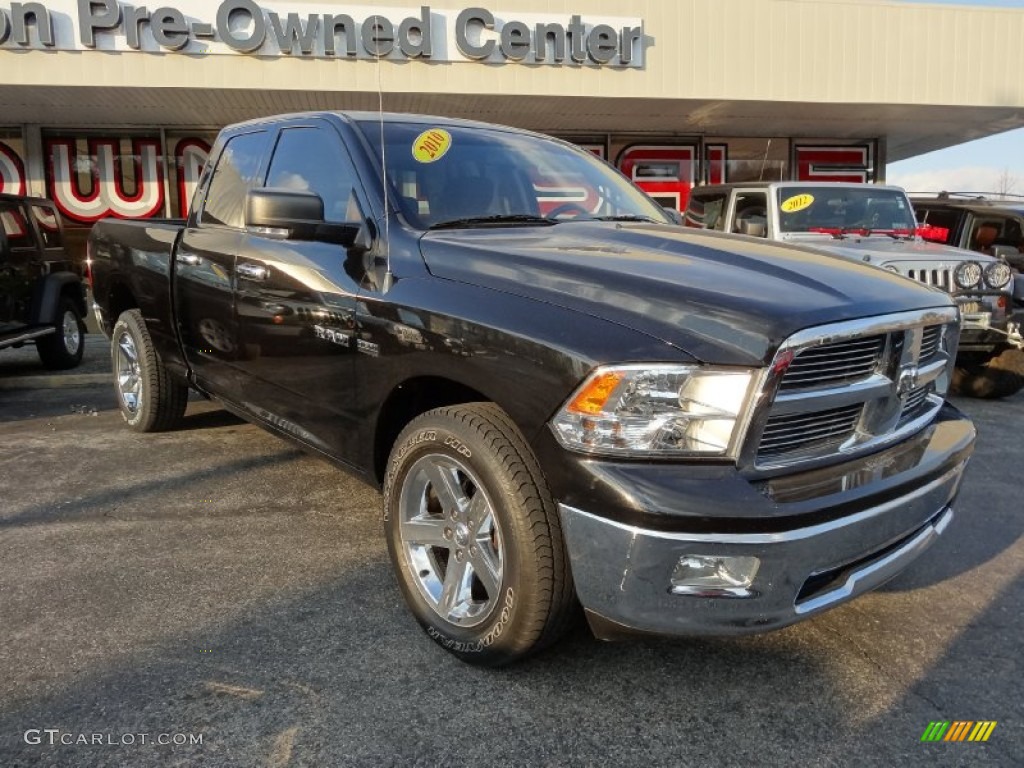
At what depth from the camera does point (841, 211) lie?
8.00m

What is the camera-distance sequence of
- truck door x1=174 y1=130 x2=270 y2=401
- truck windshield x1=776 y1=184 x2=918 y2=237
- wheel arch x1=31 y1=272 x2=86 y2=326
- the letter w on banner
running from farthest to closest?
the letter w on banner → wheel arch x1=31 y1=272 x2=86 y2=326 → truck windshield x1=776 y1=184 x2=918 y2=237 → truck door x1=174 y1=130 x2=270 y2=401

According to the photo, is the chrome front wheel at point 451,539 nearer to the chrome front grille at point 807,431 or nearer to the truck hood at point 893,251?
the chrome front grille at point 807,431

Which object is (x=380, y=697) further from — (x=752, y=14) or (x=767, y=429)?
(x=752, y=14)

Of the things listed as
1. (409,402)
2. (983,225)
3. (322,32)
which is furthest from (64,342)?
(983,225)

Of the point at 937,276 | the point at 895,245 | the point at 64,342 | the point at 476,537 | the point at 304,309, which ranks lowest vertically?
the point at 64,342

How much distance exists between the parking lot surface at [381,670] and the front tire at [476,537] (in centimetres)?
17

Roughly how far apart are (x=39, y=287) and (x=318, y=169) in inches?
234

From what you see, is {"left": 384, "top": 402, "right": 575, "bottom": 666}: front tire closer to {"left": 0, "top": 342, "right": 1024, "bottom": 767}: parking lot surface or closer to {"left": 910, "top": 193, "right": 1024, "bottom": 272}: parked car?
{"left": 0, "top": 342, "right": 1024, "bottom": 767}: parking lot surface

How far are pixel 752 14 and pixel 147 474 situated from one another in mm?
11563

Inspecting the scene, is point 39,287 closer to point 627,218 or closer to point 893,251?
point 627,218

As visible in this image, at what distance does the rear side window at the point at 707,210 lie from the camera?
8.79 meters

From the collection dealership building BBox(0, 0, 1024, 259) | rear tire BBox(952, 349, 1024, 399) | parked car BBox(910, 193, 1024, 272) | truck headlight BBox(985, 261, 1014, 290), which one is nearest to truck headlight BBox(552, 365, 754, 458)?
truck headlight BBox(985, 261, 1014, 290)

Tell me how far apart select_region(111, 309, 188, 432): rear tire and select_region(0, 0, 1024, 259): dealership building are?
6.24 meters

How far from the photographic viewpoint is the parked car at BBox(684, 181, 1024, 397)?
6586 millimetres
